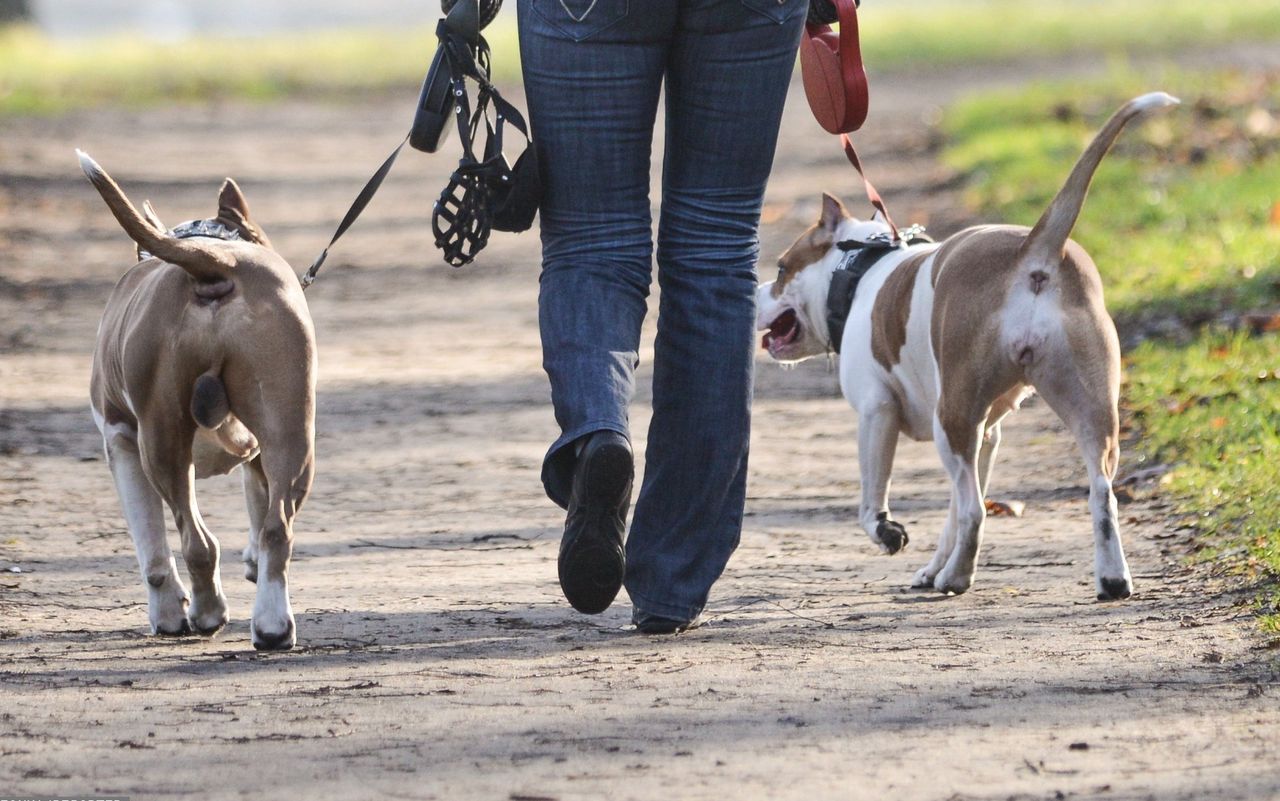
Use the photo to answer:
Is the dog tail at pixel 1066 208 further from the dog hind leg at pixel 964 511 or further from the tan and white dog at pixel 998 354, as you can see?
the dog hind leg at pixel 964 511

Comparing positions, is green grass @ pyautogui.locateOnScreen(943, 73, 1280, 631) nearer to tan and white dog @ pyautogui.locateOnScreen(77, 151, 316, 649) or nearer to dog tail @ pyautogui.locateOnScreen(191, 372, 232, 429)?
tan and white dog @ pyautogui.locateOnScreen(77, 151, 316, 649)

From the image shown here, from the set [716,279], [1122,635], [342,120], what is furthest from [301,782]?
[342,120]

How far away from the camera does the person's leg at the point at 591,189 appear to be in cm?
419

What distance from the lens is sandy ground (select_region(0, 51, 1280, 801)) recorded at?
3.36m

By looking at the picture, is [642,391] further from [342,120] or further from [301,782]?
[342,120]

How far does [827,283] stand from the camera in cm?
630

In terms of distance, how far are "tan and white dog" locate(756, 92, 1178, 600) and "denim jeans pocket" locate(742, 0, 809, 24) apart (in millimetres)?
937

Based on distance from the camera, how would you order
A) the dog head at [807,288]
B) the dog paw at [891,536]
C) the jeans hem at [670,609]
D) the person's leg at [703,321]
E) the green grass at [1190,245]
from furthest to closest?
the dog head at [807,288] < the green grass at [1190,245] < the dog paw at [891,536] < the jeans hem at [670,609] < the person's leg at [703,321]

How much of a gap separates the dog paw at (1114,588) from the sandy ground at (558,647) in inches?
2.5

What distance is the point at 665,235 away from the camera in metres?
4.45

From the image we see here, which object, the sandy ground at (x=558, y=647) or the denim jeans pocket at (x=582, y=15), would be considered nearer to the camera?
the sandy ground at (x=558, y=647)

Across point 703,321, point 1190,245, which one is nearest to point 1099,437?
point 703,321

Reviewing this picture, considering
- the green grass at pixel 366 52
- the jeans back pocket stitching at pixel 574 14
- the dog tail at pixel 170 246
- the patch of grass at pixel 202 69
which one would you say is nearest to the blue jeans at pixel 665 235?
the jeans back pocket stitching at pixel 574 14

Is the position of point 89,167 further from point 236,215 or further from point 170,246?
point 236,215
